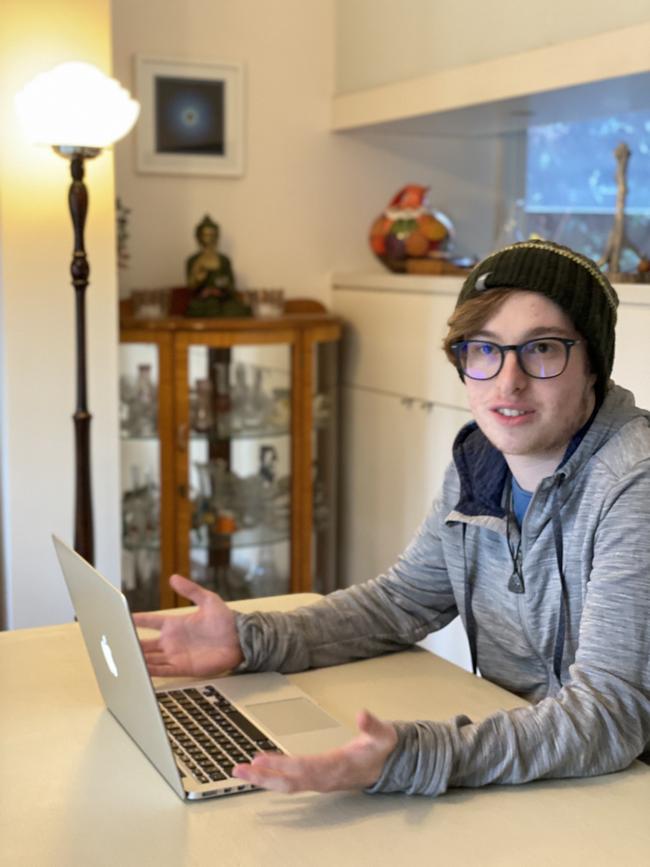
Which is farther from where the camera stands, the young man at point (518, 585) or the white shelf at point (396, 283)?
the white shelf at point (396, 283)

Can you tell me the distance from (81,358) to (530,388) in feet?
5.78

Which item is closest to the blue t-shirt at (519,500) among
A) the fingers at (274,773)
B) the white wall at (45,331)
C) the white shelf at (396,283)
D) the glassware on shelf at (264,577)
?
the fingers at (274,773)

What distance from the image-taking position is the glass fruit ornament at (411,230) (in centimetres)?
377

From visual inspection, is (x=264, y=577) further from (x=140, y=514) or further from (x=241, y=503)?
(x=140, y=514)

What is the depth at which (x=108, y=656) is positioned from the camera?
1.48 m

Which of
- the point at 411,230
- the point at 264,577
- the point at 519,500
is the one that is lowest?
the point at 264,577

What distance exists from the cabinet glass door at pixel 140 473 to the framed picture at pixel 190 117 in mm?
652

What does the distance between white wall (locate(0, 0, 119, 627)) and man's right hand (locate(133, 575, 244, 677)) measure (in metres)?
1.66

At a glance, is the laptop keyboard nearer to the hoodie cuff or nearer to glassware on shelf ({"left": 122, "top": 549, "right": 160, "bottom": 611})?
the hoodie cuff

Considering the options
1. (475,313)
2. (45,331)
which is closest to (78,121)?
(45,331)

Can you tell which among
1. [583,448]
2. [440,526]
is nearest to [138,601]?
[440,526]

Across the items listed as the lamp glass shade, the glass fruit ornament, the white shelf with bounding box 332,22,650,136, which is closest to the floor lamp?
the lamp glass shade

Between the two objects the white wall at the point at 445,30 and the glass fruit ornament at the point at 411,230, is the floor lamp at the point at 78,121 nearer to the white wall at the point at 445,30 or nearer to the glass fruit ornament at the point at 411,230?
the white wall at the point at 445,30

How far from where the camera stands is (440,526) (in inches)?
72.0
